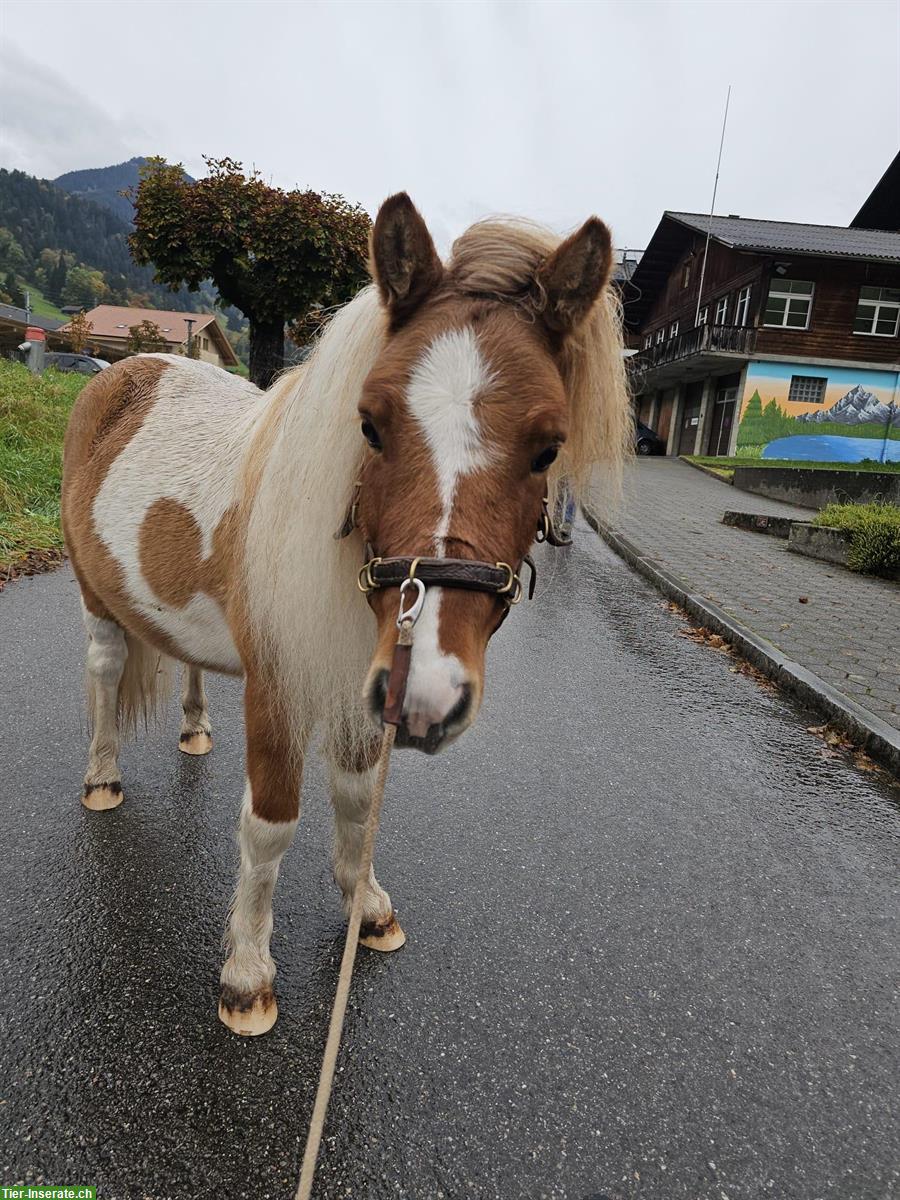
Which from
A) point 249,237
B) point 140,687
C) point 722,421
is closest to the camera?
point 140,687

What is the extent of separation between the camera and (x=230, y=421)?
2490 millimetres

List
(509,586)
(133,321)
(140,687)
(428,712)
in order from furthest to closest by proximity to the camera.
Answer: (133,321)
(140,687)
(509,586)
(428,712)

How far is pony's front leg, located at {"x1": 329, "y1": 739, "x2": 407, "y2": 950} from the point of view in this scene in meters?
2.11

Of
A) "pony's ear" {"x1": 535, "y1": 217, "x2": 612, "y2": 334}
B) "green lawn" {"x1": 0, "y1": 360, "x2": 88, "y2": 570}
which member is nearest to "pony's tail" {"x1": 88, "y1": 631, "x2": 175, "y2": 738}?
"pony's ear" {"x1": 535, "y1": 217, "x2": 612, "y2": 334}

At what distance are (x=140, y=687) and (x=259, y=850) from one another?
1.44m

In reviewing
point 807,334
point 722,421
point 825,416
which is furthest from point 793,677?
point 722,421

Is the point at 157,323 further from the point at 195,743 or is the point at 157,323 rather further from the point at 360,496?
the point at 360,496

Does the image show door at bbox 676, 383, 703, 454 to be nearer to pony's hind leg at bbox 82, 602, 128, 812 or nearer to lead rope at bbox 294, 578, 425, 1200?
pony's hind leg at bbox 82, 602, 128, 812

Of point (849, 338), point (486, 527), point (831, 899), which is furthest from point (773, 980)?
point (849, 338)

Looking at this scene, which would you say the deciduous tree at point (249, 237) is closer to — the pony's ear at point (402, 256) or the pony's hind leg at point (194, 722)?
the pony's hind leg at point (194, 722)

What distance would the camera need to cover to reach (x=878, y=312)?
25.2m

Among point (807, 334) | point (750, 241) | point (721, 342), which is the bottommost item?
point (721, 342)

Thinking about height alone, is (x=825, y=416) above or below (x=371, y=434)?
above

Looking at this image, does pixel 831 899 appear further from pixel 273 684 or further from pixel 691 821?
pixel 273 684
